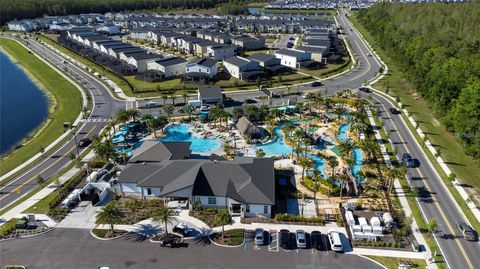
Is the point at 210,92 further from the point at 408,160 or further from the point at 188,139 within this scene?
the point at 408,160

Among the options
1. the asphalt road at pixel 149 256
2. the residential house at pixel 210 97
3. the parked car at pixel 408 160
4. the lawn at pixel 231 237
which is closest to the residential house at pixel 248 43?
the residential house at pixel 210 97

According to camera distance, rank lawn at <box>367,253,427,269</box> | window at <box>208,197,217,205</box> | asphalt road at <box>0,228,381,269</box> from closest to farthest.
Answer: lawn at <box>367,253,427,269</box> → asphalt road at <box>0,228,381,269</box> → window at <box>208,197,217,205</box>

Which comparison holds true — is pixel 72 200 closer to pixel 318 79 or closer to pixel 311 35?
pixel 318 79

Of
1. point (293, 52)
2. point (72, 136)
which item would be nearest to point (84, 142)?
point (72, 136)

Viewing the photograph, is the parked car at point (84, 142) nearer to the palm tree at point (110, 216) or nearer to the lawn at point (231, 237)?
the palm tree at point (110, 216)

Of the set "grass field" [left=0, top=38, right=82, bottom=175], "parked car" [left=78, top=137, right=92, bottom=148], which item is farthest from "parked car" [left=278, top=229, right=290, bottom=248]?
"grass field" [left=0, top=38, right=82, bottom=175]

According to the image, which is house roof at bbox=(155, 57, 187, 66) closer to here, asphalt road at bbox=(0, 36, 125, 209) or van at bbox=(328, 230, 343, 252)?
asphalt road at bbox=(0, 36, 125, 209)
